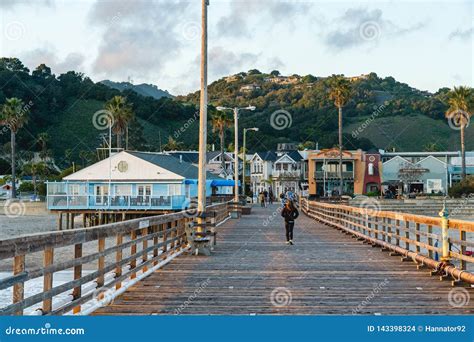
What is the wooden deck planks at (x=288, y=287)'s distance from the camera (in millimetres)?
10398

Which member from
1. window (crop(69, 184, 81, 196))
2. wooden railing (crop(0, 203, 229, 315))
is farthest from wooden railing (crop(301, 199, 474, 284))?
window (crop(69, 184, 81, 196))

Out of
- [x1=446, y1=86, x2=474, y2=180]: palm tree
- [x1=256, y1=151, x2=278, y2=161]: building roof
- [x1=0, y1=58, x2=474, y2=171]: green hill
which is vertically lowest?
[x1=256, y1=151, x2=278, y2=161]: building roof

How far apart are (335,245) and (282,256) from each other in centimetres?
466

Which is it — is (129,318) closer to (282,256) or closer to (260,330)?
(260,330)

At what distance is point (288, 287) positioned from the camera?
1267 cm

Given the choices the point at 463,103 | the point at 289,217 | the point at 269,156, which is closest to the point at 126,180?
the point at 289,217

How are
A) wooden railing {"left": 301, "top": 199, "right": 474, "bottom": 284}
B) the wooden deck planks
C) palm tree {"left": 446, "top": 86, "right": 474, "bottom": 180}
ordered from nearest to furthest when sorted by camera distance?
the wooden deck planks
wooden railing {"left": 301, "top": 199, "right": 474, "bottom": 284}
palm tree {"left": 446, "top": 86, "right": 474, "bottom": 180}

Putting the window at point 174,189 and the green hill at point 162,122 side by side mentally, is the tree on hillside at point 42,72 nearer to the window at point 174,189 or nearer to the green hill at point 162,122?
the green hill at point 162,122

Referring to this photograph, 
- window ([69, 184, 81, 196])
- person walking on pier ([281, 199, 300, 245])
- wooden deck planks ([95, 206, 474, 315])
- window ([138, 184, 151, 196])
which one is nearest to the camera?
wooden deck planks ([95, 206, 474, 315])

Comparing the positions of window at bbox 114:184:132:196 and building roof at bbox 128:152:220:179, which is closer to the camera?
window at bbox 114:184:132:196

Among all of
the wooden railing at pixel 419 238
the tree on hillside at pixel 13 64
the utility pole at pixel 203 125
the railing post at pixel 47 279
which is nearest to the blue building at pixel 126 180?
the wooden railing at pixel 419 238

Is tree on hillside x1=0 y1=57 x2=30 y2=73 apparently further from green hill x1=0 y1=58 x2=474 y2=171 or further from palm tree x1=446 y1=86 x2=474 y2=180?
palm tree x1=446 y1=86 x2=474 y2=180

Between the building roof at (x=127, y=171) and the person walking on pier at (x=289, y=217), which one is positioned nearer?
the person walking on pier at (x=289, y=217)

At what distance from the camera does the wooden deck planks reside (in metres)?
10.4
